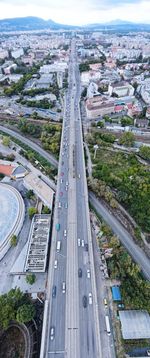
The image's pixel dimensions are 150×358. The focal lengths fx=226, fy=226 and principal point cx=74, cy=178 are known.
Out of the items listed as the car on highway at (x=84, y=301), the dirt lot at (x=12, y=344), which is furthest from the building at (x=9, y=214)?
the car on highway at (x=84, y=301)

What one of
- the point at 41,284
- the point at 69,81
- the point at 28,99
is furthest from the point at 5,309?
the point at 69,81

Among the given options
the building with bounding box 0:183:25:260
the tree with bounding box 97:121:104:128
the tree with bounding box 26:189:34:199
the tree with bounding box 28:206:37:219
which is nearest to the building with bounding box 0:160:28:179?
the building with bounding box 0:183:25:260

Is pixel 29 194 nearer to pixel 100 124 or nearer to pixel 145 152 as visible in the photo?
pixel 145 152

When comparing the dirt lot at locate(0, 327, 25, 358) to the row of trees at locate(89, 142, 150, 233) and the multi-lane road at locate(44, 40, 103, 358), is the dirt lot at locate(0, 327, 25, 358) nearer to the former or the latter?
the multi-lane road at locate(44, 40, 103, 358)

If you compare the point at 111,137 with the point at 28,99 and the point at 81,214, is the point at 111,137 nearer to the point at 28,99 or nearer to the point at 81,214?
the point at 81,214

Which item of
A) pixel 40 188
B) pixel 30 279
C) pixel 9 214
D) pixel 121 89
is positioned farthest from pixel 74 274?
pixel 121 89
